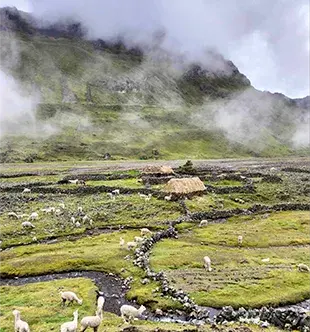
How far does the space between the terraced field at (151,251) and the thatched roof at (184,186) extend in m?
1.62

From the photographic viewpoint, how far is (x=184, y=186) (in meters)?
89.5

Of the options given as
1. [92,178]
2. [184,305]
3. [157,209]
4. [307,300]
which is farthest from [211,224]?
[92,178]

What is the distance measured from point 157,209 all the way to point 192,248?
2454 centimetres

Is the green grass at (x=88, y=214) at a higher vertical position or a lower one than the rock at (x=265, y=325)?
higher

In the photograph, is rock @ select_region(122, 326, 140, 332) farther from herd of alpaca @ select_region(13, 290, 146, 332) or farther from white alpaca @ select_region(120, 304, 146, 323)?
white alpaca @ select_region(120, 304, 146, 323)

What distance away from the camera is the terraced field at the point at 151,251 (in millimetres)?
38438

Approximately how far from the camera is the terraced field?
38438 mm

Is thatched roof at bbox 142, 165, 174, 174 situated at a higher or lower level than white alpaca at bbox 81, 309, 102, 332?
higher

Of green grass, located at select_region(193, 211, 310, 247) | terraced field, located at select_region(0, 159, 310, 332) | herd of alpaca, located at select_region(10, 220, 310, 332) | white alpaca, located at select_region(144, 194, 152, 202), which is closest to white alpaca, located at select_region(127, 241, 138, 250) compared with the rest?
terraced field, located at select_region(0, 159, 310, 332)

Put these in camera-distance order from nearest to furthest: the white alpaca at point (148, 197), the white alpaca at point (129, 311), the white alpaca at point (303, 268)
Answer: the white alpaca at point (129, 311)
the white alpaca at point (303, 268)
the white alpaca at point (148, 197)

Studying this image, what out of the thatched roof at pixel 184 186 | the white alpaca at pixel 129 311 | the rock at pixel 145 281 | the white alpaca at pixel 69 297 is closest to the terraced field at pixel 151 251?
the rock at pixel 145 281

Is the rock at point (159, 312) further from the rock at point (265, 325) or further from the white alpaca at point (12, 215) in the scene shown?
the white alpaca at point (12, 215)

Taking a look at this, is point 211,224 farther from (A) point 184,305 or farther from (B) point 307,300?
(A) point 184,305

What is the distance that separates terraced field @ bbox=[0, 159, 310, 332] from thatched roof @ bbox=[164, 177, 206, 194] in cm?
162
